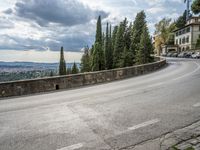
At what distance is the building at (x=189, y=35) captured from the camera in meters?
77.8

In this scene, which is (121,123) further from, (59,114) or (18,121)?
(18,121)

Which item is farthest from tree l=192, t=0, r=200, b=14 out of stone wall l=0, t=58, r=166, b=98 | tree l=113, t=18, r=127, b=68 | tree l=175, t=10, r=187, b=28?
tree l=175, t=10, r=187, b=28

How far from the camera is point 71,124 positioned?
6.57 m

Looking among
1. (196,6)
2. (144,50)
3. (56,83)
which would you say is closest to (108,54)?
(144,50)

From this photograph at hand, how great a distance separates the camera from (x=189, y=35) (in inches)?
3177

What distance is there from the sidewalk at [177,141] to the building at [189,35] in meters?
Answer: 73.8

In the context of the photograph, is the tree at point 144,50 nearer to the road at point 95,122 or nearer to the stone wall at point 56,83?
the stone wall at point 56,83

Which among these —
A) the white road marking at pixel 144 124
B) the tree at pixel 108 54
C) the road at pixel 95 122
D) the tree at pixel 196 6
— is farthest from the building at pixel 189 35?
the white road marking at pixel 144 124

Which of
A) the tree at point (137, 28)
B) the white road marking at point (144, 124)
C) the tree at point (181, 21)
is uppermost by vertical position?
the tree at point (181, 21)

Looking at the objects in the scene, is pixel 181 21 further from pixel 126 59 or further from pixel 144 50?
pixel 144 50

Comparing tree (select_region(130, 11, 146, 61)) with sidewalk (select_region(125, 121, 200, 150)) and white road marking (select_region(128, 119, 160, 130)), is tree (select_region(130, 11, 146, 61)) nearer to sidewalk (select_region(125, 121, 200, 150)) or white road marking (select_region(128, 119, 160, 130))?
white road marking (select_region(128, 119, 160, 130))

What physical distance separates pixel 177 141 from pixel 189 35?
3213 inches

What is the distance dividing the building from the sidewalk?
73769 millimetres

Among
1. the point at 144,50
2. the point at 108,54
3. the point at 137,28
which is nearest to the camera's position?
the point at 144,50
